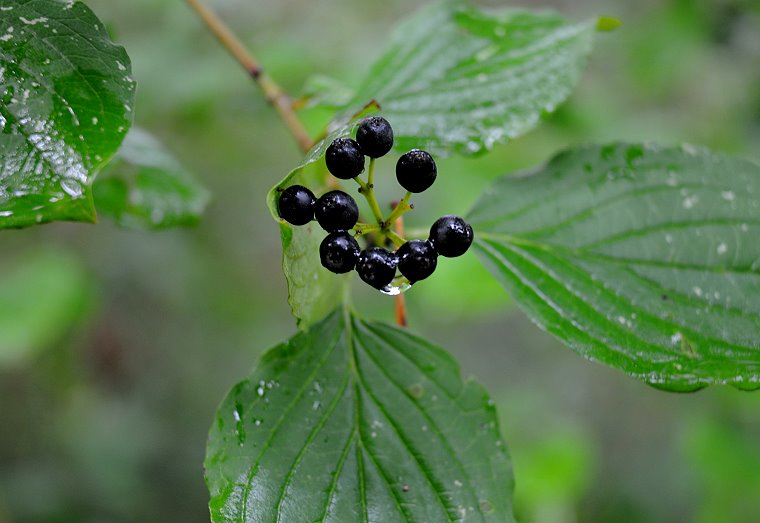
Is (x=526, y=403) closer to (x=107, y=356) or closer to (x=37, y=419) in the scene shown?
(x=107, y=356)

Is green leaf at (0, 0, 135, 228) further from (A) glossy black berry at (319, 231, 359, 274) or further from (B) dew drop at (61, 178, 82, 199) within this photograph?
(A) glossy black berry at (319, 231, 359, 274)

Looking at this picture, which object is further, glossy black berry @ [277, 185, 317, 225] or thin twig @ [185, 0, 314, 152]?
thin twig @ [185, 0, 314, 152]

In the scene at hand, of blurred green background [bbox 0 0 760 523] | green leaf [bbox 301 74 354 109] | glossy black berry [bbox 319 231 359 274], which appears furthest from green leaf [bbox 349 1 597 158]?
blurred green background [bbox 0 0 760 523]

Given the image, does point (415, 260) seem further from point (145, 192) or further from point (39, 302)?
point (39, 302)

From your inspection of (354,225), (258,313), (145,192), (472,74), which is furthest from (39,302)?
(354,225)

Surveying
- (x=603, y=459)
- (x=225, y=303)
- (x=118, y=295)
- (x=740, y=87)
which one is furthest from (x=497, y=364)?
(x=118, y=295)

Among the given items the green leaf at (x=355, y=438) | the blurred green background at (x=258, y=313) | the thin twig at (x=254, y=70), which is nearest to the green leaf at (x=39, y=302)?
the blurred green background at (x=258, y=313)

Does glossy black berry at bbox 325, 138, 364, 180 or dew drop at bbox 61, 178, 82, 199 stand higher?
dew drop at bbox 61, 178, 82, 199

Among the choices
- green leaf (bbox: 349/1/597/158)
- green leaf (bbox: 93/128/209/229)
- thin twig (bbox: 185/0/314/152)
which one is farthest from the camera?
green leaf (bbox: 93/128/209/229)
